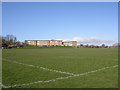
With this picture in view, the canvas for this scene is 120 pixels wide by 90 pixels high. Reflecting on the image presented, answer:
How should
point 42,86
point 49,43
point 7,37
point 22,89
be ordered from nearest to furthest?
point 22,89 → point 42,86 → point 7,37 → point 49,43

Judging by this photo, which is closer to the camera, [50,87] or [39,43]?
[50,87]

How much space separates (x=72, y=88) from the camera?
14.4 feet

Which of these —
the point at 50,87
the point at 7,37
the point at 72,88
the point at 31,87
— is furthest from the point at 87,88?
the point at 7,37

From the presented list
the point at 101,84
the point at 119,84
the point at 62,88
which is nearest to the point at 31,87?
the point at 62,88

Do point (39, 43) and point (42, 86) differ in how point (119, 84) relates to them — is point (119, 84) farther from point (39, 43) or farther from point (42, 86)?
point (39, 43)

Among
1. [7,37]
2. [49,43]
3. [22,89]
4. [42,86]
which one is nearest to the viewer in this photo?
[22,89]

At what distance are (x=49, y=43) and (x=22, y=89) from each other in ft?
426

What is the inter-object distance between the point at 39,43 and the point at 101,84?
133277 millimetres

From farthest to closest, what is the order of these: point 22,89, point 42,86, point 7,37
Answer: point 7,37, point 42,86, point 22,89

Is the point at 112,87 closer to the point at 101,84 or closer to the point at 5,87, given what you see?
the point at 101,84

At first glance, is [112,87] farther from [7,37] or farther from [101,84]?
[7,37]

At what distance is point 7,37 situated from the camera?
9781 cm

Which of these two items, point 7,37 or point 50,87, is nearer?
point 50,87

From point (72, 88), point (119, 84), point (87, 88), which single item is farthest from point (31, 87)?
point (119, 84)
